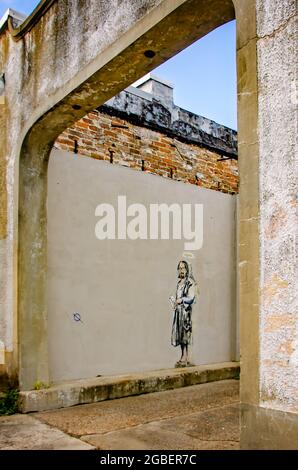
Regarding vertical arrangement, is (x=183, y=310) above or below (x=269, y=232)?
below

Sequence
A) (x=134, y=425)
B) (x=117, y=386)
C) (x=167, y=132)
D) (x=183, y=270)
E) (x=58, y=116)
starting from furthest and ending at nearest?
(x=167, y=132) → (x=183, y=270) → (x=117, y=386) → (x=58, y=116) → (x=134, y=425)

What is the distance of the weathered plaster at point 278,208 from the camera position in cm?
241

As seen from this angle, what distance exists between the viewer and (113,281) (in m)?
6.18

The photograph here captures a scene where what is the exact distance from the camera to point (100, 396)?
5.34 metres

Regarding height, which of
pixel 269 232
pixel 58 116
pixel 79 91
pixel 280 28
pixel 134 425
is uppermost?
pixel 79 91

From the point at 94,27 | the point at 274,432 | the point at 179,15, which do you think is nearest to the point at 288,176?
the point at 274,432

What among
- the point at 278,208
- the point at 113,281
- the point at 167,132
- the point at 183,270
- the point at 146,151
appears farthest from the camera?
the point at 167,132

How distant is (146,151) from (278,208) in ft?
15.5

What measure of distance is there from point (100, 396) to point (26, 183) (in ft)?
8.28

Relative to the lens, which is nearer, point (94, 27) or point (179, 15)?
point (179, 15)

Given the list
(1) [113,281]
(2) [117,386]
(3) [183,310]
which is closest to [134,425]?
(2) [117,386]

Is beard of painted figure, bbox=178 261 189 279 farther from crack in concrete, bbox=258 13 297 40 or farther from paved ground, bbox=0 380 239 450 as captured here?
crack in concrete, bbox=258 13 297 40

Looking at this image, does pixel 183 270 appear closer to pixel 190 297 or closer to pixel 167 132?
pixel 190 297
